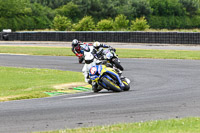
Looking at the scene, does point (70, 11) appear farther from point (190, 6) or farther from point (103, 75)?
point (103, 75)

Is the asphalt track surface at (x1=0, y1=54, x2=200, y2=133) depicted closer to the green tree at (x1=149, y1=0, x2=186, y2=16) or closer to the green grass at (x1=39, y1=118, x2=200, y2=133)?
the green grass at (x1=39, y1=118, x2=200, y2=133)

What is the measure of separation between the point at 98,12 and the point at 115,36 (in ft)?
143

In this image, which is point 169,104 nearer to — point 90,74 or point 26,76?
point 90,74

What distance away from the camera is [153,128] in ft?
26.3

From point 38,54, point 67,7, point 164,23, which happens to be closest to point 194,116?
point 38,54

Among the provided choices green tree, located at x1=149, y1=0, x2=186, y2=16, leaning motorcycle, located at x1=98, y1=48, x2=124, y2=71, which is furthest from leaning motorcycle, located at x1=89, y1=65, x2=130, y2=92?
green tree, located at x1=149, y1=0, x2=186, y2=16

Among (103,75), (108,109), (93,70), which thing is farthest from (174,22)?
(108,109)

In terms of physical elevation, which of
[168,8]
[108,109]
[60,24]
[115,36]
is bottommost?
[115,36]

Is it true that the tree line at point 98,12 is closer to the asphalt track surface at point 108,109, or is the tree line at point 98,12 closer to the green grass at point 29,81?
the green grass at point 29,81

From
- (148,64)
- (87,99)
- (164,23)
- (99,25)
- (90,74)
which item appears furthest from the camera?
(164,23)

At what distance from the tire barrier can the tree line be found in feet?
29.7

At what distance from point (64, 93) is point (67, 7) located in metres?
69.0

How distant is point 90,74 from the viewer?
14.8m

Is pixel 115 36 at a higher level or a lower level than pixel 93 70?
lower
